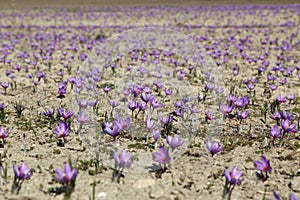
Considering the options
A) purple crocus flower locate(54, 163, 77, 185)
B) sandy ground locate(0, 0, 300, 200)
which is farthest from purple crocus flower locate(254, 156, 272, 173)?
purple crocus flower locate(54, 163, 77, 185)

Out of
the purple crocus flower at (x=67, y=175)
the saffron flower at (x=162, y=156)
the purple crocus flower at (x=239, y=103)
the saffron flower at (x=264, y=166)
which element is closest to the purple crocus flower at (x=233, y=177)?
the saffron flower at (x=264, y=166)

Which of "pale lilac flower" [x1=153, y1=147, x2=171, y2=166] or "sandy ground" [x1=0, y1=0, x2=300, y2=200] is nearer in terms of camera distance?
"sandy ground" [x1=0, y1=0, x2=300, y2=200]

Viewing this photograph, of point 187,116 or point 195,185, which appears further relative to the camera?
point 187,116

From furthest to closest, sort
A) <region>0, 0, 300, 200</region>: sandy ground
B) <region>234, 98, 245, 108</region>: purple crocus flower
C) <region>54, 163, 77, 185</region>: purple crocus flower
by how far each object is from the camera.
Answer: <region>234, 98, 245, 108</region>: purple crocus flower < <region>0, 0, 300, 200</region>: sandy ground < <region>54, 163, 77, 185</region>: purple crocus flower

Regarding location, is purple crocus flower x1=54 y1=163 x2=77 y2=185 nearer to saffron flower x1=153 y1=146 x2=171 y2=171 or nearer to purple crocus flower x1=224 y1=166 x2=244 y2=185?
saffron flower x1=153 y1=146 x2=171 y2=171

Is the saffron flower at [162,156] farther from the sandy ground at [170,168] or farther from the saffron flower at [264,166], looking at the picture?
the saffron flower at [264,166]

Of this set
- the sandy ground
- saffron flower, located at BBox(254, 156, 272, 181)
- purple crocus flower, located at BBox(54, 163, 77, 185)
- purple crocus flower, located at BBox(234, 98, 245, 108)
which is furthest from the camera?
purple crocus flower, located at BBox(234, 98, 245, 108)

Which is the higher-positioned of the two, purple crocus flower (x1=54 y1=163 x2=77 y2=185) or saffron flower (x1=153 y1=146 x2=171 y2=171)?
saffron flower (x1=153 y1=146 x2=171 y2=171)

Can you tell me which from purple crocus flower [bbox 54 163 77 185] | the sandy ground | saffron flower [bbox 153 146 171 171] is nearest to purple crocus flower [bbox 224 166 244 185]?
the sandy ground

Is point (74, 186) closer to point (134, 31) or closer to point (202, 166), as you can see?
point (202, 166)

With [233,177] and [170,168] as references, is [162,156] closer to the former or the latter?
[170,168]

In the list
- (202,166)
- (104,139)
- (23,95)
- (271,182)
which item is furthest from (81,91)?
(271,182)
